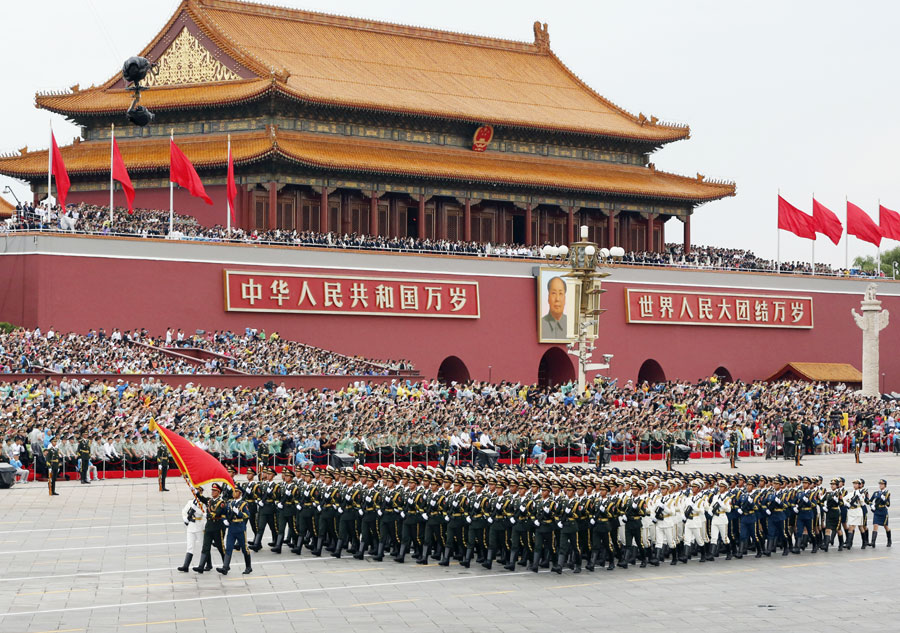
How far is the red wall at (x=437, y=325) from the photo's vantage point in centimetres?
4312

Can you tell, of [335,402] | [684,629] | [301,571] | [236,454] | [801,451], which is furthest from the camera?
[801,451]

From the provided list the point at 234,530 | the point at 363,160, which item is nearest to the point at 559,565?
the point at 234,530

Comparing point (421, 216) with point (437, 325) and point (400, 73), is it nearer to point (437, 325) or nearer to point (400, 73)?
point (437, 325)

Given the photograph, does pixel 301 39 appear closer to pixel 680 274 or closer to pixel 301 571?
pixel 680 274

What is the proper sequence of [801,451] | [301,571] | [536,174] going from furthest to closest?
[536,174] → [801,451] → [301,571]

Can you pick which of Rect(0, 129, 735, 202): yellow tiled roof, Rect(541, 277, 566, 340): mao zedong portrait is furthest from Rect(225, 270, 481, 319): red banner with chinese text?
Rect(0, 129, 735, 202): yellow tiled roof

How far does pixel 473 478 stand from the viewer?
920 inches

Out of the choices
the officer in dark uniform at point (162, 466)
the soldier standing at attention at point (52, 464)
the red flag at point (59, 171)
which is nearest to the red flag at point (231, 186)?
the red flag at point (59, 171)

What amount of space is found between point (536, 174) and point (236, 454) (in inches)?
1002

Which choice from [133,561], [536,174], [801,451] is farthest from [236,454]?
[536,174]

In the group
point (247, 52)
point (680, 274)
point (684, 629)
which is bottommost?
point (684, 629)

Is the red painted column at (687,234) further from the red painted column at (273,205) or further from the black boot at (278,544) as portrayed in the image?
the black boot at (278,544)

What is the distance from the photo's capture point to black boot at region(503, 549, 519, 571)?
22.2 metres

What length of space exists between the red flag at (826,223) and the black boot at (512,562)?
36669mm
